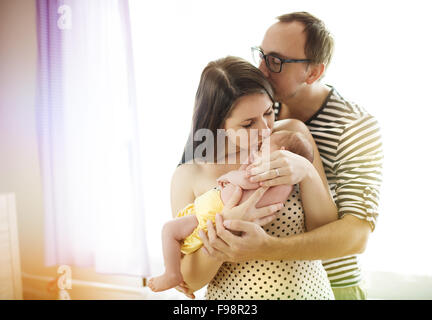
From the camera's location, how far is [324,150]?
Result: 113 centimetres

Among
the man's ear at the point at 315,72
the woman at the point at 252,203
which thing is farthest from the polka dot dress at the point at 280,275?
the man's ear at the point at 315,72

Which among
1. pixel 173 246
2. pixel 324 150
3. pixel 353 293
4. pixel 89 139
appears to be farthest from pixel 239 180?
pixel 89 139

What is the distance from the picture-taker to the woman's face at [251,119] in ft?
3.17

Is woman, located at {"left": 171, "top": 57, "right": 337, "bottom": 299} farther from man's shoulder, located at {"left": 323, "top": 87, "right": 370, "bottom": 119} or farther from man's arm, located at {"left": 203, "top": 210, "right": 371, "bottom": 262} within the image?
man's shoulder, located at {"left": 323, "top": 87, "right": 370, "bottom": 119}

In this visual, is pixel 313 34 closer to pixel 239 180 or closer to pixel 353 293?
pixel 239 180

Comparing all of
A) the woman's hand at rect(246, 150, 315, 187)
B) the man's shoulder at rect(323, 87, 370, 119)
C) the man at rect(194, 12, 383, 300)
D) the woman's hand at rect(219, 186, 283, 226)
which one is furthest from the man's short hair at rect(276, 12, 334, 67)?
the woman's hand at rect(219, 186, 283, 226)

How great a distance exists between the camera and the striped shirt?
1003 mm

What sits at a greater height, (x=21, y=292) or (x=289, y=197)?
(x=289, y=197)

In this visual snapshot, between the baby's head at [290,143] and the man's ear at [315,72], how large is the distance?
27 centimetres

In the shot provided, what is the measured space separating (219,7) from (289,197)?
0.90 m

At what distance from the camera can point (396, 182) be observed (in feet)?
4.28

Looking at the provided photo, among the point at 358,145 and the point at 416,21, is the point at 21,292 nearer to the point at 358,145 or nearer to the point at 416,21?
the point at 358,145

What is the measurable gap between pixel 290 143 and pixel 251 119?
0.13 metres
